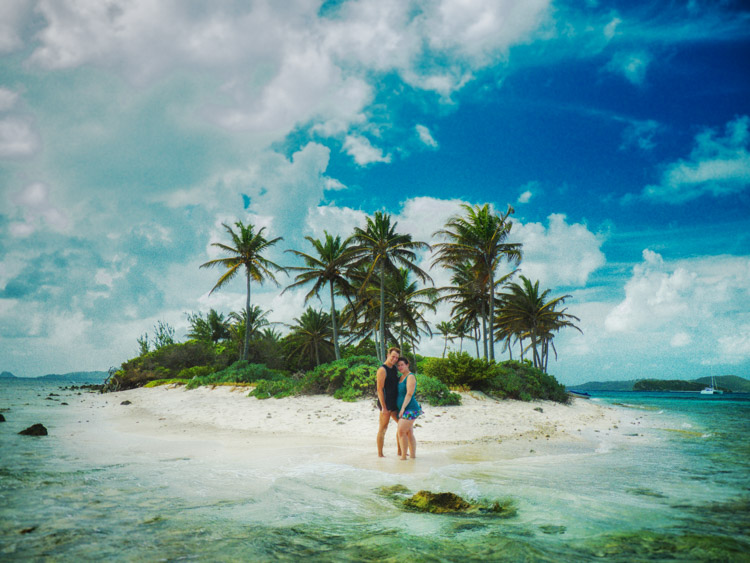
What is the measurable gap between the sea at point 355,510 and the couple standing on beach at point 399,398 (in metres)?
0.89

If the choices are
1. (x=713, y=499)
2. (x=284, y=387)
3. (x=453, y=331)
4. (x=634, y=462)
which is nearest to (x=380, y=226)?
(x=284, y=387)

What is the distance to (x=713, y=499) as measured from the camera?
488 cm

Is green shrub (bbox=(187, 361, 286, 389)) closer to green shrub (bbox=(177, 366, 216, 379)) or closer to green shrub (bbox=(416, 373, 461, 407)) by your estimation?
green shrub (bbox=(177, 366, 216, 379))

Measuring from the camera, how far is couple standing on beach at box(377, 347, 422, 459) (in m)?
7.03

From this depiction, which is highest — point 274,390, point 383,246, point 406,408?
point 383,246

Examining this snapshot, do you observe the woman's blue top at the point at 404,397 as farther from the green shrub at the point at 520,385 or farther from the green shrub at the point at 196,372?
the green shrub at the point at 196,372

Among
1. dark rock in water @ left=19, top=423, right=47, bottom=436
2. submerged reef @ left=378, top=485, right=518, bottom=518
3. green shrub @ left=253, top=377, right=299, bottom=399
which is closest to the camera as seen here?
submerged reef @ left=378, top=485, right=518, bottom=518

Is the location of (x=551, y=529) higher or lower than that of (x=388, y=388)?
lower

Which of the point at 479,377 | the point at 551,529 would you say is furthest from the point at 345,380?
the point at 551,529

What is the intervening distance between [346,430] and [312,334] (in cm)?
2600

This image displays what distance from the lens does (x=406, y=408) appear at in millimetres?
7016

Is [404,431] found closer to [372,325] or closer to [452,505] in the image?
[452,505]

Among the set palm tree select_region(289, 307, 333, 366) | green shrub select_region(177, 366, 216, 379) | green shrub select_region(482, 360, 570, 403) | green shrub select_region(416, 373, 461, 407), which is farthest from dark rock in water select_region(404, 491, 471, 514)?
palm tree select_region(289, 307, 333, 366)

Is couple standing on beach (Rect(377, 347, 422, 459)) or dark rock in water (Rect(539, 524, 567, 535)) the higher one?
couple standing on beach (Rect(377, 347, 422, 459))
